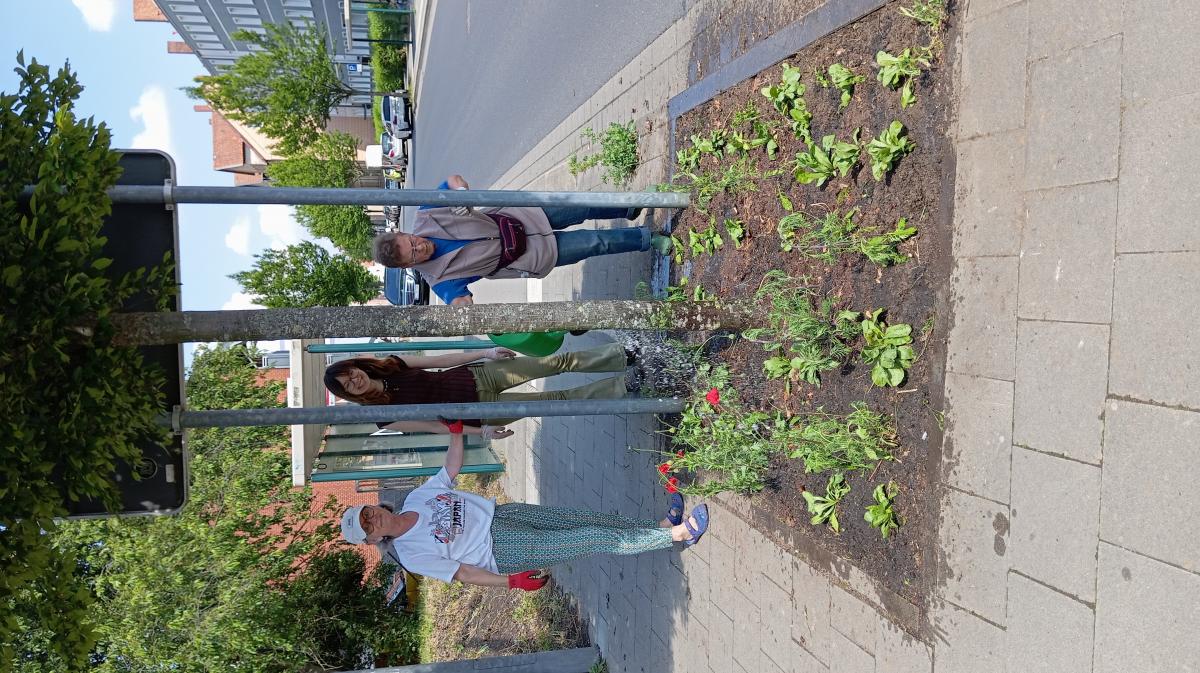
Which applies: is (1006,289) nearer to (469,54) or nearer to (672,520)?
(672,520)

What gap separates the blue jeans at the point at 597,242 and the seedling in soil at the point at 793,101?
193cm

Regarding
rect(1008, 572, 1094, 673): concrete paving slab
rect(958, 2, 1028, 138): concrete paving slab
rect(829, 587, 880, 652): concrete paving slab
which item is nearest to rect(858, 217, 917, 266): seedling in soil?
rect(958, 2, 1028, 138): concrete paving slab

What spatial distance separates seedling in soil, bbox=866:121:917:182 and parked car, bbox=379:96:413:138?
968 inches

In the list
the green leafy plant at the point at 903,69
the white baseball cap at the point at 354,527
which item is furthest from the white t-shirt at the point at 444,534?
the green leafy plant at the point at 903,69

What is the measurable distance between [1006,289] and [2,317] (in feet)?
11.9

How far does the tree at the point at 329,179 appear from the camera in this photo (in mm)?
27172

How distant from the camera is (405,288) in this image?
12562 mm

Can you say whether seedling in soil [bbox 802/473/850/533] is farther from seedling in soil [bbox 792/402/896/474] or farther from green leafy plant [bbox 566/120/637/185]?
green leafy plant [bbox 566/120/637/185]

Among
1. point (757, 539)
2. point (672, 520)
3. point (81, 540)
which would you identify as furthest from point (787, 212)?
point (81, 540)

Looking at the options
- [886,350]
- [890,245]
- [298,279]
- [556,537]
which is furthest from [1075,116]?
[298,279]

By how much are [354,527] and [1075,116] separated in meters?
4.59

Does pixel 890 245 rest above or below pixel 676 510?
above

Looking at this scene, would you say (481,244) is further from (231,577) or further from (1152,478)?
(231,577)

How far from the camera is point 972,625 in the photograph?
Answer: 310 centimetres
